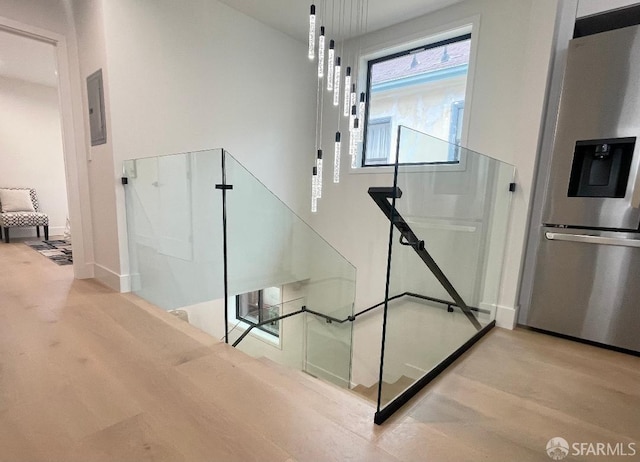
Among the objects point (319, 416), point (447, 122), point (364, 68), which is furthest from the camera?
point (364, 68)

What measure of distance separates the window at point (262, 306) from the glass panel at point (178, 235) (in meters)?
0.28

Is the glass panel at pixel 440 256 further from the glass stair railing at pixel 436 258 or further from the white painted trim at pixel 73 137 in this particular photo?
the white painted trim at pixel 73 137

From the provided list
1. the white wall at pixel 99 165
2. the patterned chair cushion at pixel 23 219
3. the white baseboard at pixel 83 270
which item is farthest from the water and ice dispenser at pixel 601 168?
the patterned chair cushion at pixel 23 219

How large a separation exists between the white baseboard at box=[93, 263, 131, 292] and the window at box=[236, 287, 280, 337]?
3.39ft

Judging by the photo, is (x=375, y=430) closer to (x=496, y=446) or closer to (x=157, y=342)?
(x=496, y=446)

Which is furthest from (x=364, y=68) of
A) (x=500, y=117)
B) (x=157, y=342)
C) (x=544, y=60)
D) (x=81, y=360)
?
(x=81, y=360)

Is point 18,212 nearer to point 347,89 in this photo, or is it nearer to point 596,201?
point 347,89

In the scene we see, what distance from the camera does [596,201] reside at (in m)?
2.00

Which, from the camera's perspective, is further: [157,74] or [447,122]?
[447,122]

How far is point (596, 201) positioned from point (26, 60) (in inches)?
272

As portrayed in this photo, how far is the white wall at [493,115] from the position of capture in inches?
86.9

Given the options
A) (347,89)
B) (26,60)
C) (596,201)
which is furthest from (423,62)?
(26,60)

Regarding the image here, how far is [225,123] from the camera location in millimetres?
3270

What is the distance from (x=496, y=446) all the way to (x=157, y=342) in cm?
186
